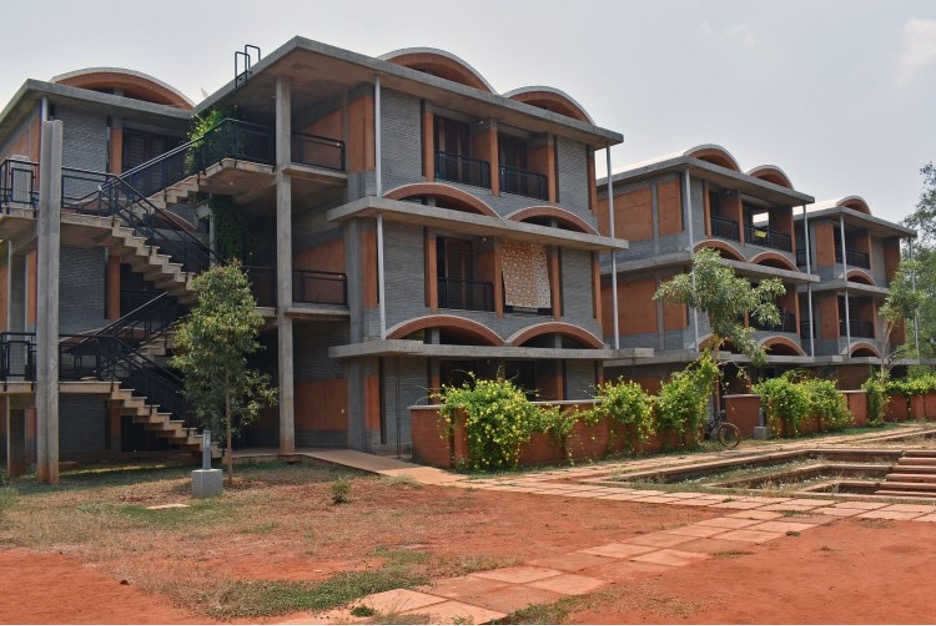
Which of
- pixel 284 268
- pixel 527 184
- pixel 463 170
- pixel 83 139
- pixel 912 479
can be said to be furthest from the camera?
pixel 527 184

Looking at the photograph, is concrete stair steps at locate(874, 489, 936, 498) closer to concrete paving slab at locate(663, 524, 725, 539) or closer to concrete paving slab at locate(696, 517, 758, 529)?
concrete paving slab at locate(696, 517, 758, 529)

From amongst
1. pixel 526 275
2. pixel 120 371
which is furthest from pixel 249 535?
pixel 526 275

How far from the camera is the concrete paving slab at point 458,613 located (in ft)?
19.3

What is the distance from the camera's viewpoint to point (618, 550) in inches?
328

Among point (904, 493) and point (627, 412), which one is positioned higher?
point (627, 412)

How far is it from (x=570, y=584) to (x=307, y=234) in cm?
1789

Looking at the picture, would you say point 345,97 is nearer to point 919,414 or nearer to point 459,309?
point 459,309

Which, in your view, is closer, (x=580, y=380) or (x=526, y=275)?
(x=526, y=275)

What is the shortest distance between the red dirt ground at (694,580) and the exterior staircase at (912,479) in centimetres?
499

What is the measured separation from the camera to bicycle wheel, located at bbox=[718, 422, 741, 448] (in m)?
22.7

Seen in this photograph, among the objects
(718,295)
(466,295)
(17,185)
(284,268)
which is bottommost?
(718,295)

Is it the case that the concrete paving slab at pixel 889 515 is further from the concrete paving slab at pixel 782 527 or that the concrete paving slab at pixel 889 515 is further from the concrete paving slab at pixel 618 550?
the concrete paving slab at pixel 618 550

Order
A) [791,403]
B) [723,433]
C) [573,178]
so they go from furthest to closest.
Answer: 1. [573,178]
2. [791,403]
3. [723,433]

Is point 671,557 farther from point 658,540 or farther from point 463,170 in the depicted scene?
point 463,170
